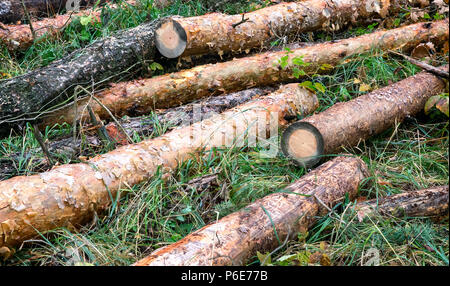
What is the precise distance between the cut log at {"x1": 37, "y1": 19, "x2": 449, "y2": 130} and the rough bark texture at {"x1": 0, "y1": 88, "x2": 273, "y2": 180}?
13 centimetres

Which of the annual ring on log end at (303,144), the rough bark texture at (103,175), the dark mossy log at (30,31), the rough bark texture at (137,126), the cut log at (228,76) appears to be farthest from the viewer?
the dark mossy log at (30,31)

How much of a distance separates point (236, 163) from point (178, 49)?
1636mm

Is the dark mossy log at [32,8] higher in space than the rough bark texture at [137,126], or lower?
higher

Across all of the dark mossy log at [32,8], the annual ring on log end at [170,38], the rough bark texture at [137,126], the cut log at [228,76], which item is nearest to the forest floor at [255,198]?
the rough bark texture at [137,126]

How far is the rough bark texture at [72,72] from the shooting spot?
3332 millimetres

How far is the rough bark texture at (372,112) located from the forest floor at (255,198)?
A: 110 mm

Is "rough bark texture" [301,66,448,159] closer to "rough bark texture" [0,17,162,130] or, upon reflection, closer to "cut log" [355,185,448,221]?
"cut log" [355,185,448,221]

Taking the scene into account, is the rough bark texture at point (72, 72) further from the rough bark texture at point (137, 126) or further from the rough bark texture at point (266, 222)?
the rough bark texture at point (266, 222)

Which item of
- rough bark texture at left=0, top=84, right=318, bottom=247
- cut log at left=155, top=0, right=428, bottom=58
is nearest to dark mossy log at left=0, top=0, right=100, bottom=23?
cut log at left=155, top=0, right=428, bottom=58

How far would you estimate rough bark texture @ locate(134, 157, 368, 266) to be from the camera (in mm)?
1983

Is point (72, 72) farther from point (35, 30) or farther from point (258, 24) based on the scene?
point (258, 24)

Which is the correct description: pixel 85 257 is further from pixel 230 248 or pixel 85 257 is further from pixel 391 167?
pixel 391 167

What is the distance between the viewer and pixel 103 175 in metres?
2.63
